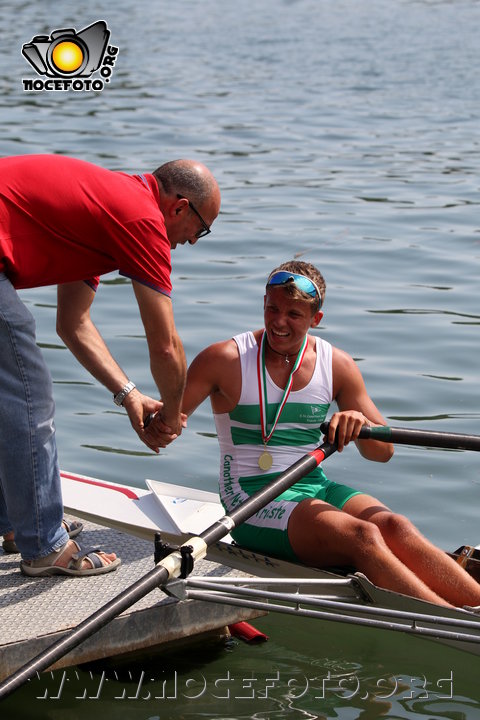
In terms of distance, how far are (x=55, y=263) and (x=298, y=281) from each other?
1.23 meters

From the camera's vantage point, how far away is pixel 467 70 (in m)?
23.8

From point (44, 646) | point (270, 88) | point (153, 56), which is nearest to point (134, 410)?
point (44, 646)

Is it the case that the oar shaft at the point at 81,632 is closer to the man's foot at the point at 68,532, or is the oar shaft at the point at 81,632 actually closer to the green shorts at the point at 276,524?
the green shorts at the point at 276,524

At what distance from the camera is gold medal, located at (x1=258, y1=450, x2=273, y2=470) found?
547cm

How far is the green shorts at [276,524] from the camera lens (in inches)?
207

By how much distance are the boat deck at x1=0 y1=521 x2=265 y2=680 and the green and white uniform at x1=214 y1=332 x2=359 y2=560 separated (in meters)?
0.46

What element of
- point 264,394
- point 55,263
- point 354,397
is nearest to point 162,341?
point 55,263

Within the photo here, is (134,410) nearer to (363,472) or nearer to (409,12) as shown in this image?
(363,472)

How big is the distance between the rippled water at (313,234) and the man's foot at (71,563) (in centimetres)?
45

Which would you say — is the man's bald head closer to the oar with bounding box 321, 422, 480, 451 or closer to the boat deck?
the oar with bounding box 321, 422, 480, 451

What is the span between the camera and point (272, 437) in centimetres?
555
